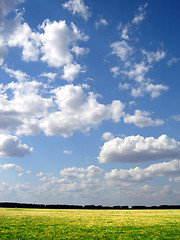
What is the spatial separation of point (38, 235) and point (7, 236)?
2.77m

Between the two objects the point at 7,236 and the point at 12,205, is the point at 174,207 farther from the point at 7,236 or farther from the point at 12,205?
the point at 7,236

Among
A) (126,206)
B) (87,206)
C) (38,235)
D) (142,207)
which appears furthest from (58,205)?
(38,235)

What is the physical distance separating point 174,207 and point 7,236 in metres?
114

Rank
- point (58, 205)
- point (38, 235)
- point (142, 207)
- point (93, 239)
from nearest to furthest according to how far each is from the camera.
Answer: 1. point (93, 239)
2. point (38, 235)
3. point (58, 205)
4. point (142, 207)

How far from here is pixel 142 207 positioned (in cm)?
11200

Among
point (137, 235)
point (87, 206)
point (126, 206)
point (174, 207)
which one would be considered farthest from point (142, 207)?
point (137, 235)

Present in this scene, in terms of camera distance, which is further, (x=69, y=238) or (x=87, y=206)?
(x=87, y=206)

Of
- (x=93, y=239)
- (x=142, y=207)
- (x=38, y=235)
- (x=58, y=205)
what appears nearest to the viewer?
(x=93, y=239)

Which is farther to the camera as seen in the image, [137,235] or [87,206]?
[87,206]

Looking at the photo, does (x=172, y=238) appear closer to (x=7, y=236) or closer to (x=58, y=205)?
(x=7, y=236)

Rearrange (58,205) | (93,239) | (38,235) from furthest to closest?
1. (58,205)
2. (38,235)
3. (93,239)

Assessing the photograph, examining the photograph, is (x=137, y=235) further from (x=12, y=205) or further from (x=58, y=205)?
(x=12, y=205)

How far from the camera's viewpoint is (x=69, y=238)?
1928 cm

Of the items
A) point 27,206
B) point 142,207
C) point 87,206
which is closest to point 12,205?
point 27,206
